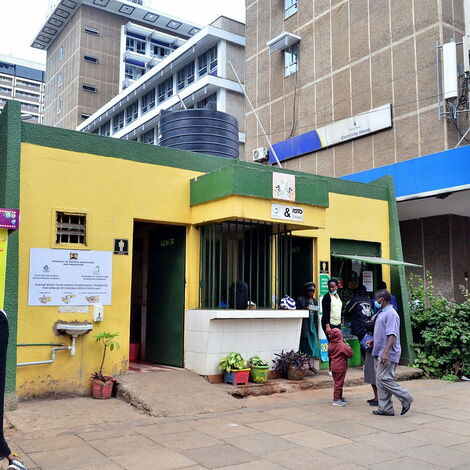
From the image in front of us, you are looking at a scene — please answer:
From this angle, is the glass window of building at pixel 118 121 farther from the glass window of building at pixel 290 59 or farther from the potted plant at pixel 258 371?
the potted plant at pixel 258 371

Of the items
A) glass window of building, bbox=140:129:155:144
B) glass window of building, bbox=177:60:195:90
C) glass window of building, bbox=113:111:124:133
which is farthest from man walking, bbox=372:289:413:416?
glass window of building, bbox=113:111:124:133

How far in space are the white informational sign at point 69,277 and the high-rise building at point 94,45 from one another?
4935cm

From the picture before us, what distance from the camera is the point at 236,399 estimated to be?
26.8 feet

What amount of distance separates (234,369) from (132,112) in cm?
4178

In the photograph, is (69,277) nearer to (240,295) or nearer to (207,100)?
(240,295)

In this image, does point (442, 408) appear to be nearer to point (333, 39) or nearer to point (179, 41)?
point (333, 39)

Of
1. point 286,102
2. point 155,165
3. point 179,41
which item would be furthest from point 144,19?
point 155,165

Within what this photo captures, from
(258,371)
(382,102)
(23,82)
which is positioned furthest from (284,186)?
(23,82)

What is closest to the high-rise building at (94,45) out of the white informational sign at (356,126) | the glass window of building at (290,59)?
the glass window of building at (290,59)

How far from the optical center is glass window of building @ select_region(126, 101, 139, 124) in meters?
46.9

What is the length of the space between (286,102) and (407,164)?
10.2 m

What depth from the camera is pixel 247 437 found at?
6270mm

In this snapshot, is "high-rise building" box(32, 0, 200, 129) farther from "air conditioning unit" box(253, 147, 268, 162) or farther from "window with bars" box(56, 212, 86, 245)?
"window with bars" box(56, 212, 86, 245)

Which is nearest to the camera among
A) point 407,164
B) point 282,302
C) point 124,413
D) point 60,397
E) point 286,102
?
point 124,413
